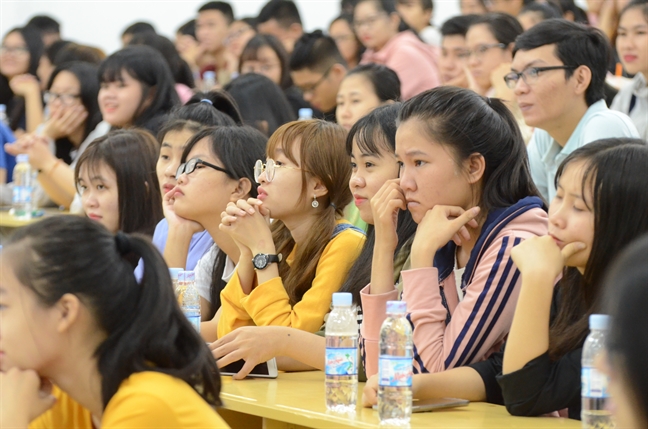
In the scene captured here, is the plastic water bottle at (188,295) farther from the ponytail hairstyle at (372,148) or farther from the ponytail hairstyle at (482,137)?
the ponytail hairstyle at (482,137)

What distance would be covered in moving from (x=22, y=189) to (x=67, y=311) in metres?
3.78

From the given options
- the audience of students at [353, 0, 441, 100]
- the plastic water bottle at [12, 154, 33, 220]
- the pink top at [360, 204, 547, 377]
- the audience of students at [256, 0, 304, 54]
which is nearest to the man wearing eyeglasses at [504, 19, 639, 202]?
the pink top at [360, 204, 547, 377]

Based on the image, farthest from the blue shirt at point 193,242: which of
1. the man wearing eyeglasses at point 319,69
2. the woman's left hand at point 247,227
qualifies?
the man wearing eyeglasses at point 319,69

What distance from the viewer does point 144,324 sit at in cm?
155

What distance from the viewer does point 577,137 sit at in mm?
3480

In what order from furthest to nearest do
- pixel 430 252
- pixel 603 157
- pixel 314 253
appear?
pixel 314 253, pixel 430 252, pixel 603 157

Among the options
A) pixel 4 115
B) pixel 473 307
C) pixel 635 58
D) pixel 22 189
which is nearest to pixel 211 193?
pixel 473 307

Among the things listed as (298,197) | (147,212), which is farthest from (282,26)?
(298,197)

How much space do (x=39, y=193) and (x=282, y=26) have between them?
3.14 m

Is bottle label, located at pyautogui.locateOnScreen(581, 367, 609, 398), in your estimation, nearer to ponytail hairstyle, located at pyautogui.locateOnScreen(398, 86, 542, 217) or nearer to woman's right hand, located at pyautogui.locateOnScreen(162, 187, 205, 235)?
ponytail hairstyle, located at pyautogui.locateOnScreen(398, 86, 542, 217)

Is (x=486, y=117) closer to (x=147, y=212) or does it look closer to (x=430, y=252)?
(x=430, y=252)

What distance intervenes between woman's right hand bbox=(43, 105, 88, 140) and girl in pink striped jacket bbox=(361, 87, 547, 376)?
140 inches

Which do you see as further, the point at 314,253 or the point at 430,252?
the point at 314,253

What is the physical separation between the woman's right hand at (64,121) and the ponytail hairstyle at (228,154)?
8.68 ft
